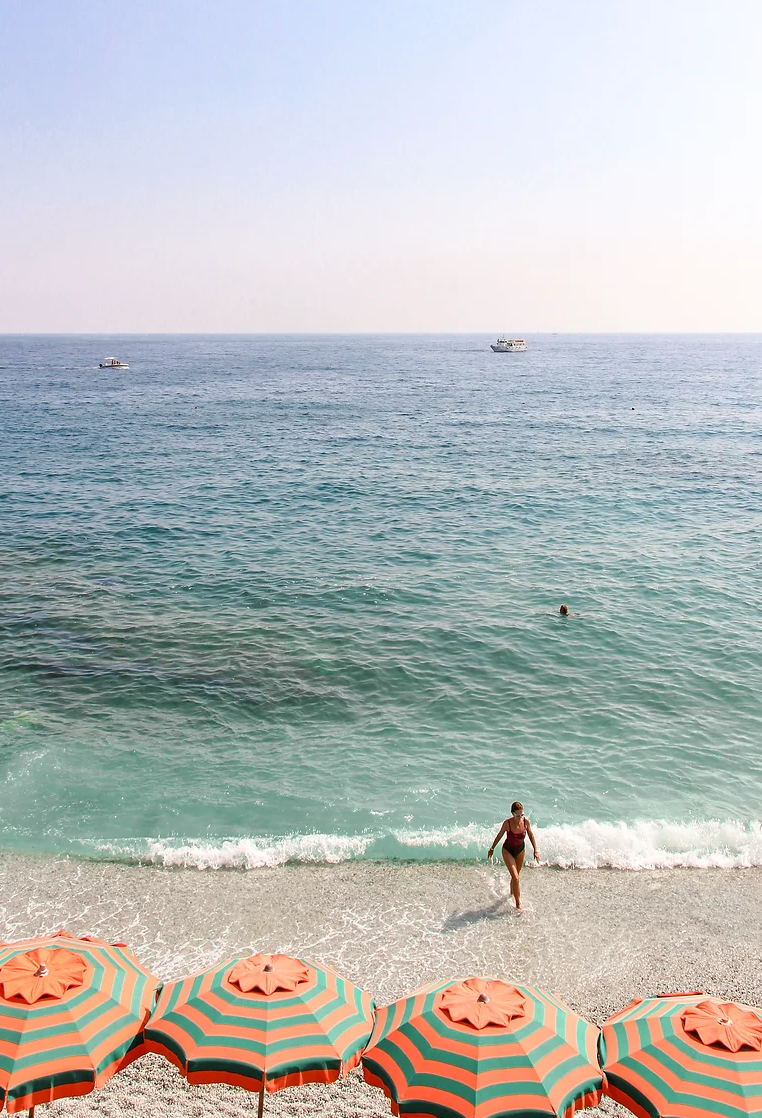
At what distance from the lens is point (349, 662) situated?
24.6 m

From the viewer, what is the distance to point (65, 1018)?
847 cm

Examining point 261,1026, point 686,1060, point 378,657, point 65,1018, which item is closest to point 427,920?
point 261,1026

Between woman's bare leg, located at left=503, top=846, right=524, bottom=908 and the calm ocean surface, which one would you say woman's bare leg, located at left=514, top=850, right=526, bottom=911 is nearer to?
woman's bare leg, located at left=503, top=846, right=524, bottom=908

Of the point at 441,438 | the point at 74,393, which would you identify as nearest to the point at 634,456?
the point at 441,438

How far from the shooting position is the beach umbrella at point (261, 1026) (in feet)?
27.1

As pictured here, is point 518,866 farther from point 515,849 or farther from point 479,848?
point 479,848

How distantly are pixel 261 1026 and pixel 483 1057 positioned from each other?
7.61ft

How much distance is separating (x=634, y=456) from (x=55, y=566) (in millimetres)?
41846

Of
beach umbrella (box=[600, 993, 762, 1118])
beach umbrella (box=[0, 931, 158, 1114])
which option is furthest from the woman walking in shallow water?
beach umbrella (box=[0, 931, 158, 1114])

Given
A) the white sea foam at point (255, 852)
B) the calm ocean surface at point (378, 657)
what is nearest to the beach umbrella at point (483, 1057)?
the white sea foam at point (255, 852)

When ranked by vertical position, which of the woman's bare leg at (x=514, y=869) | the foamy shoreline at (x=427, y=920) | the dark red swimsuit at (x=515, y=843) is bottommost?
the foamy shoreline at (x=427, y=920)

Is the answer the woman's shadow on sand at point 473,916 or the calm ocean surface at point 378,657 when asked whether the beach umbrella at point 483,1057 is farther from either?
the calm ocean surface at point 378,657

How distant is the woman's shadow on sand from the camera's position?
13.8m

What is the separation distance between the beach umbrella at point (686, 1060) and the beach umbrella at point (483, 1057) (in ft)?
0.97
